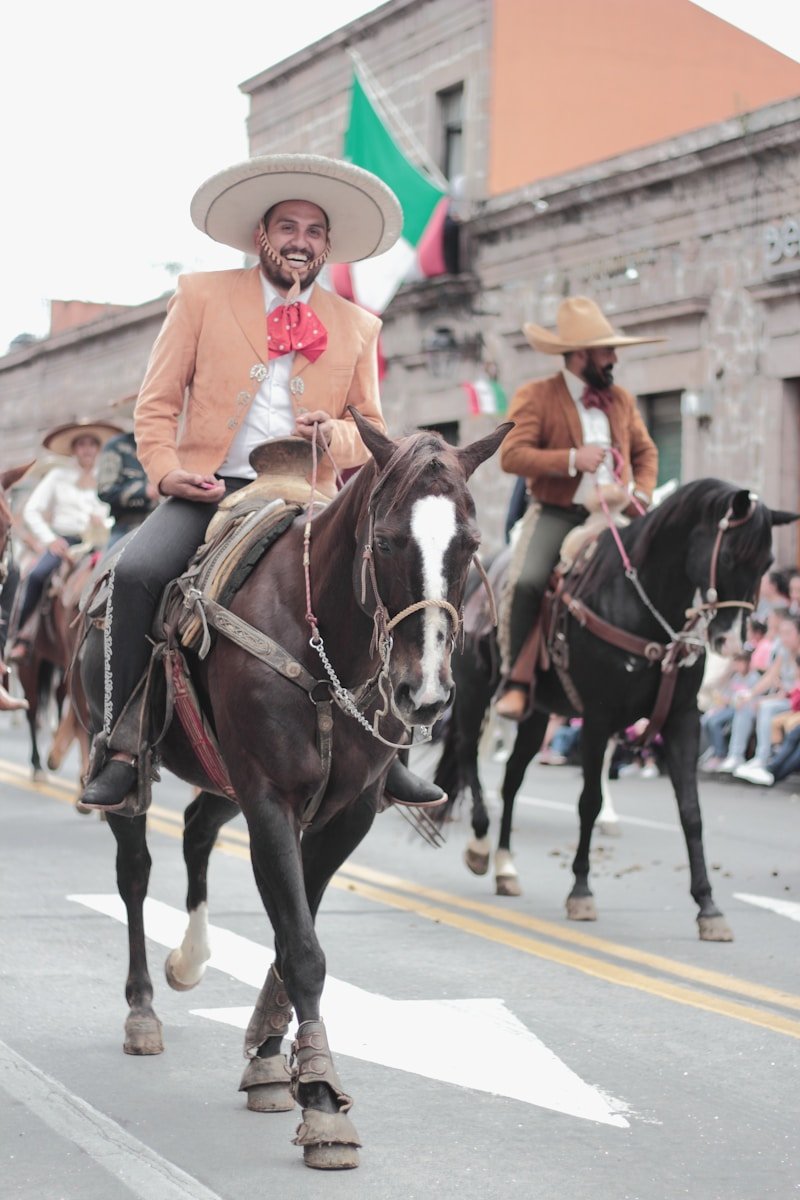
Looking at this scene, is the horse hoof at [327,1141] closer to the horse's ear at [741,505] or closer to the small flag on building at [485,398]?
the horse's ear at [741,505]

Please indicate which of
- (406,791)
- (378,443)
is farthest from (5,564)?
(378,443)

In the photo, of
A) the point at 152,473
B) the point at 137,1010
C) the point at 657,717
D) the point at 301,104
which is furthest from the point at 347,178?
the point at 301,104

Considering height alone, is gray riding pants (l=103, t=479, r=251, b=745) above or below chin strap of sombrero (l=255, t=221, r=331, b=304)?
below

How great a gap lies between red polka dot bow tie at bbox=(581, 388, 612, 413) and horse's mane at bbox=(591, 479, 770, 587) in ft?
2.50

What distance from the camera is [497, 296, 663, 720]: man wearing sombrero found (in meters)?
10.1

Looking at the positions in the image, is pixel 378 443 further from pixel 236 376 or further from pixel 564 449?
pixel 564 449

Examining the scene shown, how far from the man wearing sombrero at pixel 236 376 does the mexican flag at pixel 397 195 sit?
23465 mm

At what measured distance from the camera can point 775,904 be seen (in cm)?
981

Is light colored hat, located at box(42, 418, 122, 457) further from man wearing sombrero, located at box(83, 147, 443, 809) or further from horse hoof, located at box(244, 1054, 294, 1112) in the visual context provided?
horse hoof, located at box(244, 1054, 294, 1112)

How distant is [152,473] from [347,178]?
3.93ft

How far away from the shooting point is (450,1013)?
22.6ft

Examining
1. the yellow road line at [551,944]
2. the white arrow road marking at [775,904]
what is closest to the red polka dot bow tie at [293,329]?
the yellow road line at [551,944]

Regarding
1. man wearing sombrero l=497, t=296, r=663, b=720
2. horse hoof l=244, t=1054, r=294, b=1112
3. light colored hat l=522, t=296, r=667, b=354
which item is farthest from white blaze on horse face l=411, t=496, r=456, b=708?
light colored hat l=522, t=296, r=667, b=354

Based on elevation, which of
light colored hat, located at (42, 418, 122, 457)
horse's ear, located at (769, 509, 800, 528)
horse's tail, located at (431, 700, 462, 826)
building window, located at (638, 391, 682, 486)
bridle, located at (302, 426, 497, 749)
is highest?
building window, located at (638, 391, 682, 486)
